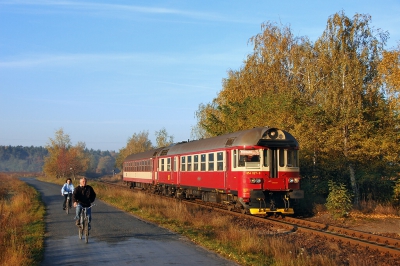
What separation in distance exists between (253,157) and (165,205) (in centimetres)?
536

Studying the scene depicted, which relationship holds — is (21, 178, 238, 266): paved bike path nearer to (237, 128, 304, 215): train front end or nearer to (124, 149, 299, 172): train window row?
(237, 128, 304, 215): train front end

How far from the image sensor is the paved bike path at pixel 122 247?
876 centimetres

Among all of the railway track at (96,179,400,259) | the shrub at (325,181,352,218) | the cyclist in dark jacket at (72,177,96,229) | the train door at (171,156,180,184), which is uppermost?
the train door at (171,156,180,184)

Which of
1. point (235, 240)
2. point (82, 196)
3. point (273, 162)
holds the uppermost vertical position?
point (273, 162)

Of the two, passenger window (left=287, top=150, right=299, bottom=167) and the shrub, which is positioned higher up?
passenger window (left=287, top=150, right=299, bottom=167)

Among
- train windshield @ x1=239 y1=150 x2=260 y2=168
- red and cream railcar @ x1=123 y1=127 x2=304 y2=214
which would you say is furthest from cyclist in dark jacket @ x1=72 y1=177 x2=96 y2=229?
train windshield @ x1=239 y1=150 x2=260 y2=168

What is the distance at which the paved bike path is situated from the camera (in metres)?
8.76

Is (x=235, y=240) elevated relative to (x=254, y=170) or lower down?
lower down

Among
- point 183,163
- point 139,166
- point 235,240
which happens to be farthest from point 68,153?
point 235,240

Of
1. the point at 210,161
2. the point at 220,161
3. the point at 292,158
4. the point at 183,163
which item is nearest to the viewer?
the point at 292,158

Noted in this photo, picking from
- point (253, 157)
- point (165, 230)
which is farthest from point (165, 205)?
point (165, 230)

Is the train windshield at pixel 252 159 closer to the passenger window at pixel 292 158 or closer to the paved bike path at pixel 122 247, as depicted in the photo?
the passenger window at pixel 292 158

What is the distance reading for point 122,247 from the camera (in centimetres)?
1022

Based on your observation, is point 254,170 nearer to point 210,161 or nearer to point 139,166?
point 210,161
